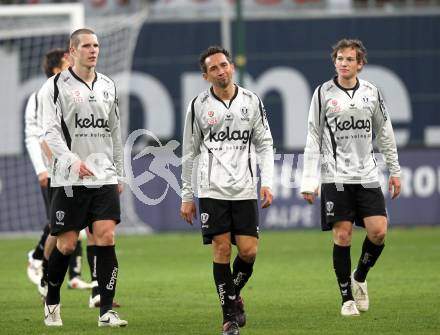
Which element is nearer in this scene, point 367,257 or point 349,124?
point 349,124

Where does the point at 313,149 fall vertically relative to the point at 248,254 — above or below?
above

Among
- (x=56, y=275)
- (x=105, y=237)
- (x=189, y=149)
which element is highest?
(x=189, y=149)

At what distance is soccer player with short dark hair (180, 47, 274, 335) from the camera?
29.9 ft

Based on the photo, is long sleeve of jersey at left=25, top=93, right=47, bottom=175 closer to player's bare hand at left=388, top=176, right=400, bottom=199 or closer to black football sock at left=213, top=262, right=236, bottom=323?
black football sock at left=213, top=262, right=236, bottom=323

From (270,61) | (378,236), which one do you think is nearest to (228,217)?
(378,236)

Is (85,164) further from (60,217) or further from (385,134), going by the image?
(385,134)

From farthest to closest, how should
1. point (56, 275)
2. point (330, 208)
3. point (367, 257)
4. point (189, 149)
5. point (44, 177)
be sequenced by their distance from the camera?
point (44, 177)
point (367, 257)
point (330, 208)
point (56, 275)
point (189, 149)

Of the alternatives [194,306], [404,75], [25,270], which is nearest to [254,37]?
[404,75]

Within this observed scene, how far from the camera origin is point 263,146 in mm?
9305

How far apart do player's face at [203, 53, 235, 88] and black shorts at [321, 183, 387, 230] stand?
5.30 ft

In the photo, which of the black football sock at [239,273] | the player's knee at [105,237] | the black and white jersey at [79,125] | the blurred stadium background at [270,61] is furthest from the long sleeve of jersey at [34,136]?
the blurred stadium background at [270,61]

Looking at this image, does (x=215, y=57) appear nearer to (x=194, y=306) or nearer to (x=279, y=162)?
(x=194, y=306)

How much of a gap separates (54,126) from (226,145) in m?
1.35

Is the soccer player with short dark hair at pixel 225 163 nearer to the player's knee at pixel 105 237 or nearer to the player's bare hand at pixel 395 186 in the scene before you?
the player's knee at pixel 105 237
